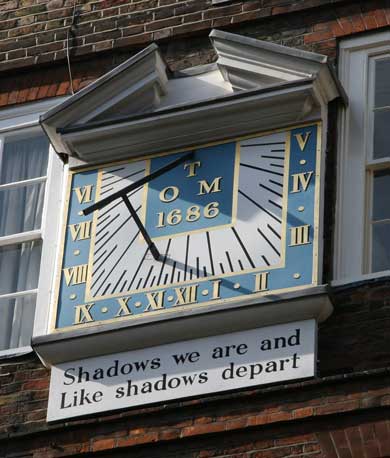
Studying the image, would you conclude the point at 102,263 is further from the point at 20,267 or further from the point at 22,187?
the point at 22,187

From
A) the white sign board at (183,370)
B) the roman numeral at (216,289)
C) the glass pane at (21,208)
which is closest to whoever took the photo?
the white sign board at (183,370)

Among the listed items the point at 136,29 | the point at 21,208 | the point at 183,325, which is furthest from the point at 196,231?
the point at 136,29

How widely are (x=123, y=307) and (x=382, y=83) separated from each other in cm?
236

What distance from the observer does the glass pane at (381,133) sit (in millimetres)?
14367

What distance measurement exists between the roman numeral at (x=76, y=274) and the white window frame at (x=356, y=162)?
168 cm

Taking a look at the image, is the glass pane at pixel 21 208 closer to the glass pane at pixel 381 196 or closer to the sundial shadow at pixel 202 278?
the sundial shadow at pixel 202 278

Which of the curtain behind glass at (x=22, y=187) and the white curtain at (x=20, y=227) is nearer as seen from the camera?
the white curtain at (x=20, y=227)

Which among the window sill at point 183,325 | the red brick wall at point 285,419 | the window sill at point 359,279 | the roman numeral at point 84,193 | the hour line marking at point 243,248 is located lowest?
the red brick wall at point 285,419

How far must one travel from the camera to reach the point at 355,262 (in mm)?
13828

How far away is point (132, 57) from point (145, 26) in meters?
0.72

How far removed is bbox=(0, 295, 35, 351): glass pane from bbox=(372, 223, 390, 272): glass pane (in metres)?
2.37

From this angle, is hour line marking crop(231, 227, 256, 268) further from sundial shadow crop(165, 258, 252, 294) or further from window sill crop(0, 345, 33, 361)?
window sill crop(0, 345, 33, 361)

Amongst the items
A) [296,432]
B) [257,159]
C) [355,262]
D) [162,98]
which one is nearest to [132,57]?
[162,98]

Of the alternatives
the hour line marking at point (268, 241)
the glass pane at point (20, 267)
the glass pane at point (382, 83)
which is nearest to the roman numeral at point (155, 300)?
the hour line marking at point (268, 241)
